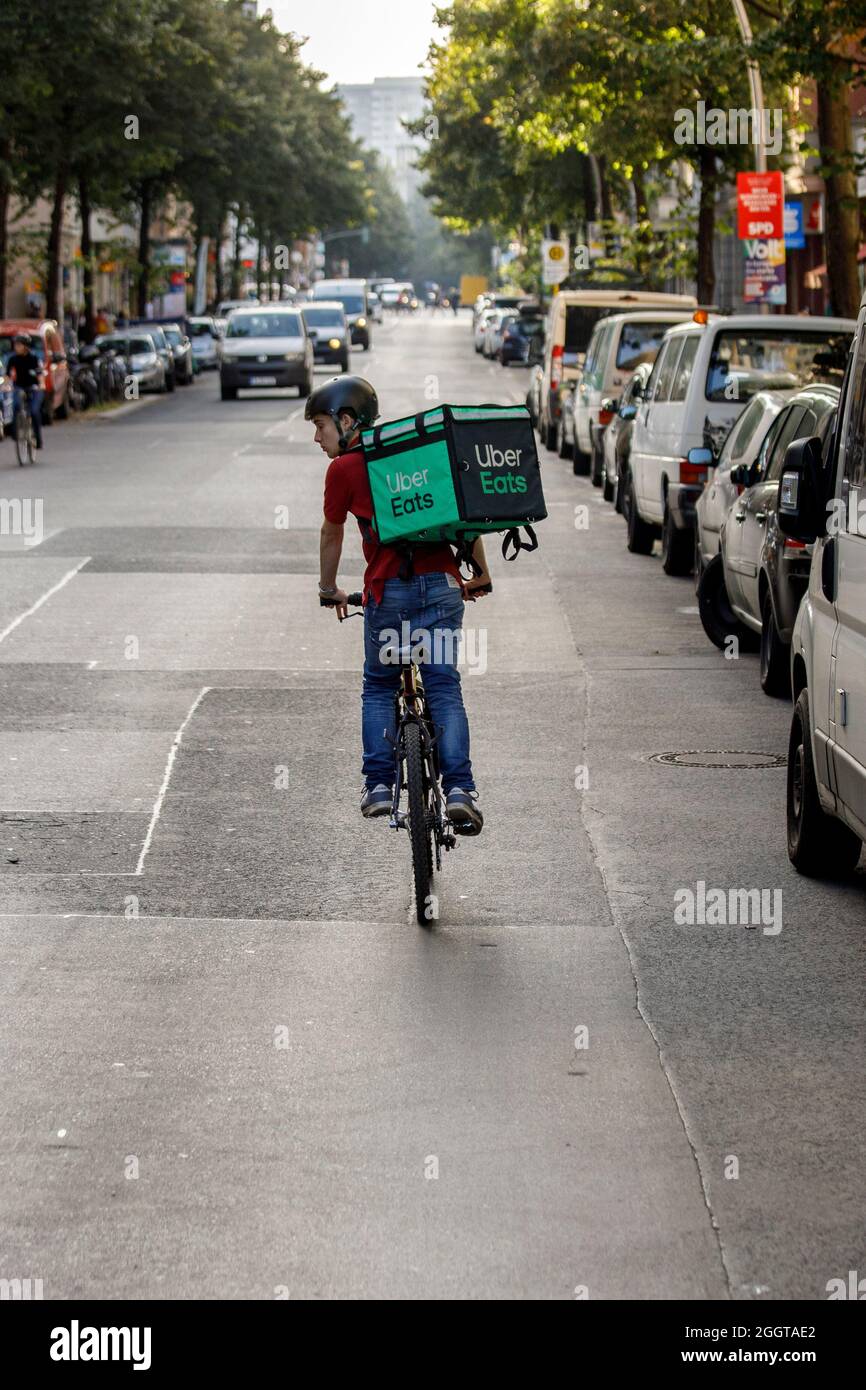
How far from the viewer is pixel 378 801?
7988 millimetres

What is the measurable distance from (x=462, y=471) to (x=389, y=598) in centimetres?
60

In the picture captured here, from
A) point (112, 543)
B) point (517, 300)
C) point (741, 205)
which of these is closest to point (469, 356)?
point (517, 300)

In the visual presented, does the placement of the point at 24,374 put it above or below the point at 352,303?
below

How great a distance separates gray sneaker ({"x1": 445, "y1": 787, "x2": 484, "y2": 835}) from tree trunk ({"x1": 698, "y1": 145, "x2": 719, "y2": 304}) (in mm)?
31924

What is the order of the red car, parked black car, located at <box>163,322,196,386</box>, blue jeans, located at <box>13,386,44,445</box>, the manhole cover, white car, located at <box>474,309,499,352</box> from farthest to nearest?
white car, located at <box>474,309,499,352</box> → parked black car, located at <box>163,322,196,386</box> → the red car → blue jeans, located at <box>13,386,44,445</box> → the manhole cover

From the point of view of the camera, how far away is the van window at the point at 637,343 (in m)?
26.5

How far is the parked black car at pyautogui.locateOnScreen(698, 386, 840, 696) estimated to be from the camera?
12.5 m

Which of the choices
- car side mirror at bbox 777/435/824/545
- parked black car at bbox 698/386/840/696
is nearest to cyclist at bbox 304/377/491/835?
car side mirror at bbox 777/435/824/545

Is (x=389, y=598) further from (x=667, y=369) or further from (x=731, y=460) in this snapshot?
(x=667, y=369)

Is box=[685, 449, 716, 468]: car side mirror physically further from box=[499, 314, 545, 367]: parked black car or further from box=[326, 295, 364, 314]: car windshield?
box=[326, 295, 364, 314]: car windshield

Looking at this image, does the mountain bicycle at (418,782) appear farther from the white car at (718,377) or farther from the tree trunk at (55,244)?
the tree trunk at (55,244)

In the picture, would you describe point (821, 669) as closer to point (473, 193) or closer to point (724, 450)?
point (724, 450)

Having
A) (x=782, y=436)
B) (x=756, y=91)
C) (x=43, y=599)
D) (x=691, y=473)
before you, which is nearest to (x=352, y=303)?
(x=756, y=91)
